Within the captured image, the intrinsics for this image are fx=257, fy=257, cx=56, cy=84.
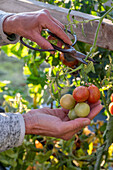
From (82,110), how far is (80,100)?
0.15 ft

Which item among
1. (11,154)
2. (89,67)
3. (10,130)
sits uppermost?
(89,67)

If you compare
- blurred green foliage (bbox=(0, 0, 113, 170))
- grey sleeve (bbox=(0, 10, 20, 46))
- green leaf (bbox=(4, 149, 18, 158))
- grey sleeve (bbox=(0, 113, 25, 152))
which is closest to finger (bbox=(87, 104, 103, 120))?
blurred green foliage (bbox=(0, 0, 113, 170))

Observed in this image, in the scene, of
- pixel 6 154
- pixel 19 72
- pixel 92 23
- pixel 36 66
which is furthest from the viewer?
pixel 19 72

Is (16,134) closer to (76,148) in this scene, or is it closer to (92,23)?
(92,23)

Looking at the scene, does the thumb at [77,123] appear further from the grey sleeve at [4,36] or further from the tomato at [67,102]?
the grey sleeve at [4,36]

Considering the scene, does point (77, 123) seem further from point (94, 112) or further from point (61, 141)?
point (61, 141)

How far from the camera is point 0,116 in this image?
0.92m

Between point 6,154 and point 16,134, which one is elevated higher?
point 16,134

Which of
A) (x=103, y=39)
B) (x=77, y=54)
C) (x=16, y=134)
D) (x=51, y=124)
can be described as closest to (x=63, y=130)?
(x=51, y=124)

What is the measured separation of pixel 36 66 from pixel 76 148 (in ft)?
2.16

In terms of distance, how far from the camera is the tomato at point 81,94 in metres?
1.01

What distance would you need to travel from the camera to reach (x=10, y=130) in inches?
35.7

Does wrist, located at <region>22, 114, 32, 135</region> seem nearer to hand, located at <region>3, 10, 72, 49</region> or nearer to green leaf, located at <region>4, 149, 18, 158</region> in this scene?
hand, located at <region>3, 10, 72, 49</region>

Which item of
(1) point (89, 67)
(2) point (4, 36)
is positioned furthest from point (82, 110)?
(2) point (4, 36)
